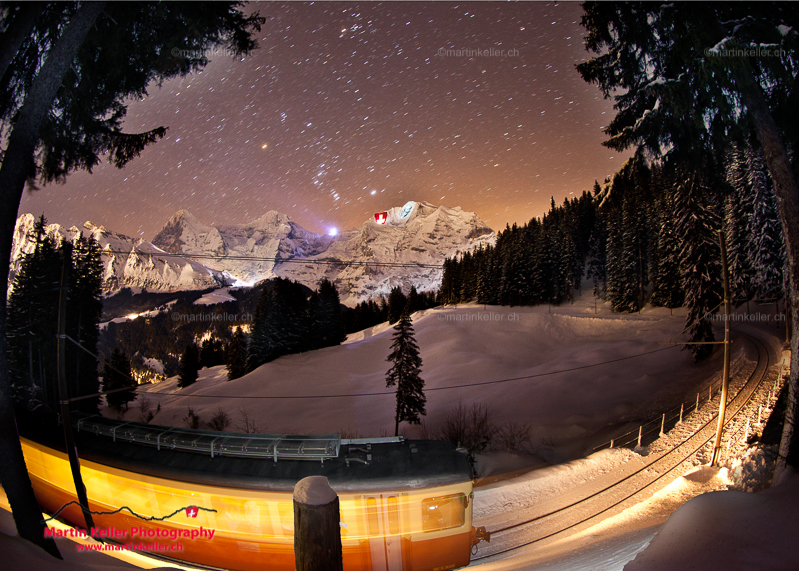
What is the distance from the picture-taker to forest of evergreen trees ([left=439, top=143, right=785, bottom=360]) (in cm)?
673

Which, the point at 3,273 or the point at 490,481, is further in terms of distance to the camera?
the point at 490,481

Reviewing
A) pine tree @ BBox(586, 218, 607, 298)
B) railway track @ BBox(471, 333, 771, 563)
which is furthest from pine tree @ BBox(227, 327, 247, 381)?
pine tree @ BBox(586, 218, 607, 298)

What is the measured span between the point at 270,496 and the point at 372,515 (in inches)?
75.1

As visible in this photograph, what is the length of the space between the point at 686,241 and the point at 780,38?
2222 centimetres

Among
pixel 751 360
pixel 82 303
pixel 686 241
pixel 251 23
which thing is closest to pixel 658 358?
pixel 751 360

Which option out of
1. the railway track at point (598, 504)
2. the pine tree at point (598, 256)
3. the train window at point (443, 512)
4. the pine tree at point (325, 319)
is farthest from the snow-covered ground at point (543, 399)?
the pine tree at point (598, 256)

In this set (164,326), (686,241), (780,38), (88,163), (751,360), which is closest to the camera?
(780,38)

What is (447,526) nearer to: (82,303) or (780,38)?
(780,38)

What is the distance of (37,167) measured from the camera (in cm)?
539

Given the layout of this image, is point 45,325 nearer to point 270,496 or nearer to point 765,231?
point 270,496

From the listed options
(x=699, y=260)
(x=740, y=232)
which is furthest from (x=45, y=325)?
(x=740, y=232)

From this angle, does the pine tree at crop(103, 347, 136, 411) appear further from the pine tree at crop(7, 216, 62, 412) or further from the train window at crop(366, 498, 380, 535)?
the train window at crop(366, 498, 380, 535)

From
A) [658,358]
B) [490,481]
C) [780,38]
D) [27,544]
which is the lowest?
[490,481]

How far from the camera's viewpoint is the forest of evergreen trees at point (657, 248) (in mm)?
6727
